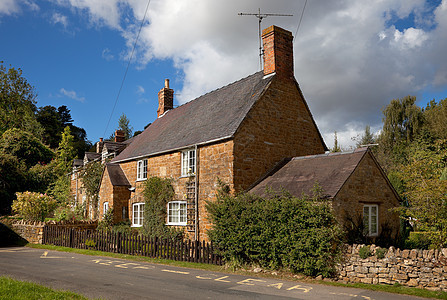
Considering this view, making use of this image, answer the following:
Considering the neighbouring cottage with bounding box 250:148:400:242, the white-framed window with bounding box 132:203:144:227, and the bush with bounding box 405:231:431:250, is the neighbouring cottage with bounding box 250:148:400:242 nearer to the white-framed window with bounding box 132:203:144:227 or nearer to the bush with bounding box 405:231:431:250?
the bush with bounding box 405:231:431:250

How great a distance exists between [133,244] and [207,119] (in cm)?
784

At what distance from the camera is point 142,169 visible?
22.8 m

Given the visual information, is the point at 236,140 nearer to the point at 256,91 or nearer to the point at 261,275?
the point at 256,91

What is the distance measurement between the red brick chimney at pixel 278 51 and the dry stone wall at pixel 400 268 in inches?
413

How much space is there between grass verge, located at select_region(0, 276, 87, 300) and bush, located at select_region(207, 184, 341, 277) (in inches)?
253

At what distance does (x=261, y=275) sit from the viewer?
12281mm

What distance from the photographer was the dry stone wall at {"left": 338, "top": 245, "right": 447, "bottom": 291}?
9.52 meters

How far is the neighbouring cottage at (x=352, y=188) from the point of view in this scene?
12672 millimetres

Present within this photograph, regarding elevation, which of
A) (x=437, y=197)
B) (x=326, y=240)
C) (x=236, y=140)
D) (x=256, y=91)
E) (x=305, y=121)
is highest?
(x=256, y=91)

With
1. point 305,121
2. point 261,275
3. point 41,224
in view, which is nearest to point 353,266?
point 261,275

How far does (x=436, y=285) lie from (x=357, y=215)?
12.6 ft

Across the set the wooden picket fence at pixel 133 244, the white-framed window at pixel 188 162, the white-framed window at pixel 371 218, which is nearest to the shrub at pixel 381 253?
the white-framed window at pixel 371 218

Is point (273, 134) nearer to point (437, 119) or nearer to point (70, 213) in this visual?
point (70, 213)

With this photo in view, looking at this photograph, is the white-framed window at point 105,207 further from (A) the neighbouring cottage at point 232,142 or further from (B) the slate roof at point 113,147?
(B) the slate roof at point 113,147
